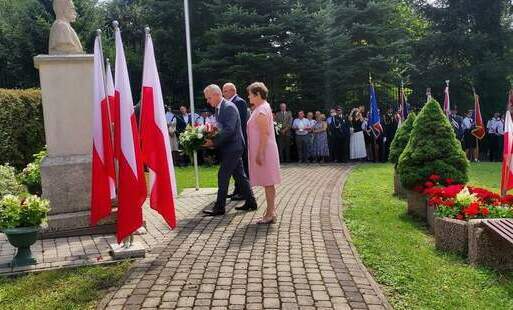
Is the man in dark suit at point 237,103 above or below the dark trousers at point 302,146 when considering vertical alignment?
above

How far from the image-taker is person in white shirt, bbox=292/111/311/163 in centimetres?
1921

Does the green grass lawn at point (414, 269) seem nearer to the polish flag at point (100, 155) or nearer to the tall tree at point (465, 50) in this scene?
the polish flag at point (100, 155)

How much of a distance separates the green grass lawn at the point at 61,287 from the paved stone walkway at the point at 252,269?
191 mm

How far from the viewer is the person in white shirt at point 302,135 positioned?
19.2 metres

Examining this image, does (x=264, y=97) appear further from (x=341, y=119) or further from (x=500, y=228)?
(x=341, y=119)

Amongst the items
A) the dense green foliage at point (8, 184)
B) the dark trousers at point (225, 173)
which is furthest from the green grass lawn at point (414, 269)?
the dense green foliage at point (8, 184)

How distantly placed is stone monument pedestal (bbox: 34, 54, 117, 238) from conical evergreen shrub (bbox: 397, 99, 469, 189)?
4.75 metres

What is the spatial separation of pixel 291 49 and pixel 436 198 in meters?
16.3

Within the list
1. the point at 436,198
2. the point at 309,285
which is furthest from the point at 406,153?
the point at 309,285

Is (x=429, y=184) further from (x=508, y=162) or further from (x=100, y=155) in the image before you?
(x=100, y=155)

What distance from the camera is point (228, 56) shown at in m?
22.3

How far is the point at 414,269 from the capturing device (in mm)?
5500

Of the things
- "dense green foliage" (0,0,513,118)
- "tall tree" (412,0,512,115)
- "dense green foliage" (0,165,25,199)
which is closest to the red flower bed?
"dense green foliage" (0,165,25,199)

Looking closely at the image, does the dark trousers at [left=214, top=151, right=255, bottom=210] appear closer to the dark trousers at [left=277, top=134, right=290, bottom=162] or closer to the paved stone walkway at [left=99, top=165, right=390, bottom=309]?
the paved stone walkway at [left=99, top=165, right=390, bottom=309]
